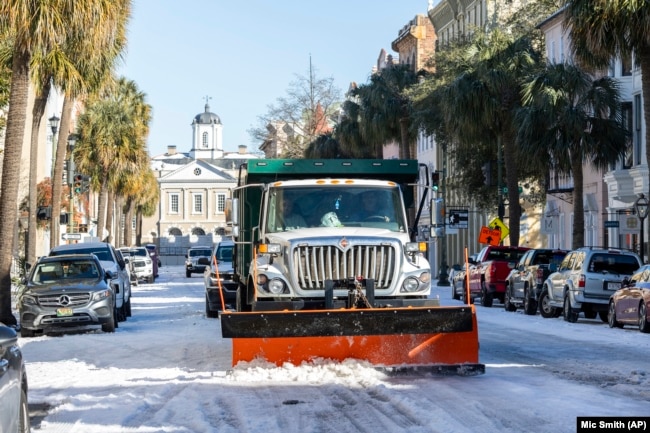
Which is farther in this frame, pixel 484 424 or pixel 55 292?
pixel 55 292

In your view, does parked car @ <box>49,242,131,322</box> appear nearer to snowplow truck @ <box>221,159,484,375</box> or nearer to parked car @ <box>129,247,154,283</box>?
snowplow truck @ <box>221,159,484,375</box>

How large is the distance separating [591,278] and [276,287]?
45.4 feet

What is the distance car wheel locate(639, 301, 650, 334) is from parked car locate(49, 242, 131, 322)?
11.7m

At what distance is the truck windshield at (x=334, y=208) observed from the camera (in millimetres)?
16703

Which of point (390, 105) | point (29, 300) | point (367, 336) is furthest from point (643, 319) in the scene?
point (390, 105)

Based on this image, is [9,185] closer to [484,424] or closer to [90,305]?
[90,305]

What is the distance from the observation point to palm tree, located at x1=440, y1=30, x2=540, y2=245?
45.2 metres

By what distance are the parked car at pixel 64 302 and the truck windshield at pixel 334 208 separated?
353 inches

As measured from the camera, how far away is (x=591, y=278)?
91.4 feet

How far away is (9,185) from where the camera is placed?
89.4 feet

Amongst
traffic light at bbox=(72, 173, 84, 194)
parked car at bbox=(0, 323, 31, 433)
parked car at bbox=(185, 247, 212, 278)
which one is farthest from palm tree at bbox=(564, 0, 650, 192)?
parked car at bbox=(185, 247, 212, 278)

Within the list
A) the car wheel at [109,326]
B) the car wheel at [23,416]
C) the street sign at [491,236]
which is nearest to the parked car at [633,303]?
the car wheel at [109,326]

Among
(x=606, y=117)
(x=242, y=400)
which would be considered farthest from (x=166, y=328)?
(x=606, y=117)

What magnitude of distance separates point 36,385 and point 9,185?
12.9 meters
